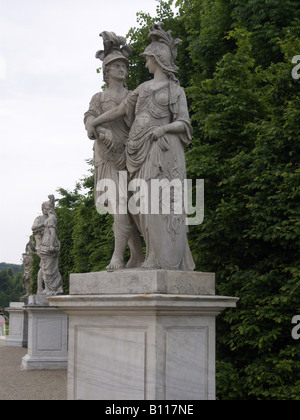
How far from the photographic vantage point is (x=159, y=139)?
6109 mm

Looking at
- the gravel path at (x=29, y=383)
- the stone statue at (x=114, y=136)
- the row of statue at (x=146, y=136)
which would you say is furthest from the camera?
the gravel path at (x=29, y=383)

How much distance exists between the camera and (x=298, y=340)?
33.3 ft

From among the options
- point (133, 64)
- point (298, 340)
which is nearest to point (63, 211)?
point (133, 64)

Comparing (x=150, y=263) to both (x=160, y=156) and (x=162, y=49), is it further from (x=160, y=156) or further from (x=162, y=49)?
(x=162, y=49)

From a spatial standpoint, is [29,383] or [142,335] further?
[29,383]

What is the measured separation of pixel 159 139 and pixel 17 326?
71.4 ft

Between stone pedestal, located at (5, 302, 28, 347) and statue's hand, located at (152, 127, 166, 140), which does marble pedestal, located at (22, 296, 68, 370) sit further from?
statue's hand, located at (152, 127, 166, 140)

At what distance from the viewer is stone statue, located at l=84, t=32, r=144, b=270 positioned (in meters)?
6.42

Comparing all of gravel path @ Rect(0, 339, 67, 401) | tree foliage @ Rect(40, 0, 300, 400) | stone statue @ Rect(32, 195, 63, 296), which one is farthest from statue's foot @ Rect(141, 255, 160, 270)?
stone statue @ Rect(32, 195, 63, 296)

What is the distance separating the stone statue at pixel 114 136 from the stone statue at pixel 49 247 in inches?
→ 467

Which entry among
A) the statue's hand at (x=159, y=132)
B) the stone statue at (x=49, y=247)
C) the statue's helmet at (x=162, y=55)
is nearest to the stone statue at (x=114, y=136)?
the statue's helmet at (x=162, y=55)

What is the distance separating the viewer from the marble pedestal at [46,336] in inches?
693

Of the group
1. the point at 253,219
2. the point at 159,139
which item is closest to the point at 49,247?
the point at 253,219

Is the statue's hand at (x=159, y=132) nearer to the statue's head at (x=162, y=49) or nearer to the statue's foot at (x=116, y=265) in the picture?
the statue's head at (x=162, y=49)
